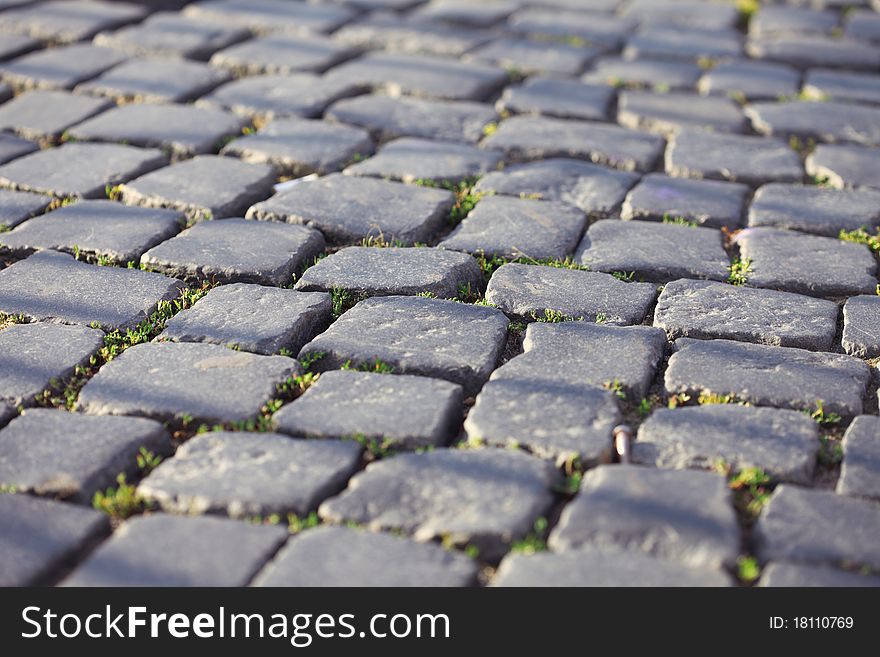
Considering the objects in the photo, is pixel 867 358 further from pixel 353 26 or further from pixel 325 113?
pixel 353 26

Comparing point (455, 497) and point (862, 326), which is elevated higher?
point (862, 326)

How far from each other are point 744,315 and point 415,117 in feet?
5.86

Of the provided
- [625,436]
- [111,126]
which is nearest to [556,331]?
[625,436]

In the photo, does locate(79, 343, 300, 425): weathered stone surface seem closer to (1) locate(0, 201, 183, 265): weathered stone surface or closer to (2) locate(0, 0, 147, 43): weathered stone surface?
(1) locate(0, 201, 183, 265): weathered stone surface

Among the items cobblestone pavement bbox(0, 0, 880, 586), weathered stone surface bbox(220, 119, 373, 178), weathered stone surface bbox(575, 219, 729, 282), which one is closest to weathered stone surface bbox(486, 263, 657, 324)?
cobblestone pavement bbox(0, 0, 880, 586)

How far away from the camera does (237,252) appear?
2.95 meters

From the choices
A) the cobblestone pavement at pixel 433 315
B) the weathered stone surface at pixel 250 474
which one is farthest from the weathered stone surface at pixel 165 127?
the weathered stone surface at pixel 250 474

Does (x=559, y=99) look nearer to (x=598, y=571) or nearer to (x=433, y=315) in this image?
(x=433, y=315)

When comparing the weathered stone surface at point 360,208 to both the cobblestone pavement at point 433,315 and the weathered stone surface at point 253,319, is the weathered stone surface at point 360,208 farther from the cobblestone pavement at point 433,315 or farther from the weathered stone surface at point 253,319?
the weathered stone surface at point 253,319

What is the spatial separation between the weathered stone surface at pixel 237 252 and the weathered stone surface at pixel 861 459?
152 centimetres

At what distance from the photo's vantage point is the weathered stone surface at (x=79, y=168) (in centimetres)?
337

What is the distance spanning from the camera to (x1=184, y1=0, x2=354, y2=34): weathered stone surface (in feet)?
16.6

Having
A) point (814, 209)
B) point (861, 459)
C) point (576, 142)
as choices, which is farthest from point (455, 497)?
point (576, 142)

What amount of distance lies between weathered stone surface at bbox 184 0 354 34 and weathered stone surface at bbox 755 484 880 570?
3754 millimetres
